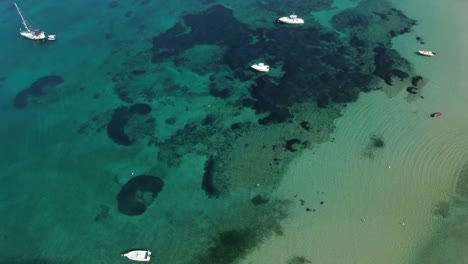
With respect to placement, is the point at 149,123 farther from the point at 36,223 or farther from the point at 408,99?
the point at 408,99

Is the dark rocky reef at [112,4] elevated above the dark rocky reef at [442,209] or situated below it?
above

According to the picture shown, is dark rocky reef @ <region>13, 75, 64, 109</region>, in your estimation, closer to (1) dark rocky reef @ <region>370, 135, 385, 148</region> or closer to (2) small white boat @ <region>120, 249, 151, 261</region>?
(2) small white boat @ <region>120, 249, 151, 261</region>

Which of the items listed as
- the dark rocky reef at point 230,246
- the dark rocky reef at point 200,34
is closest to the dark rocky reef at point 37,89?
the dark rocky reef at point 200,34

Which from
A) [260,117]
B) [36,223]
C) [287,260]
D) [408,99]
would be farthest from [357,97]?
[36,223]

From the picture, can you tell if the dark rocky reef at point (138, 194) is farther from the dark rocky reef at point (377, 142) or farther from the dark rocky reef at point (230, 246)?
the dark rocky reef at point (377, 142)

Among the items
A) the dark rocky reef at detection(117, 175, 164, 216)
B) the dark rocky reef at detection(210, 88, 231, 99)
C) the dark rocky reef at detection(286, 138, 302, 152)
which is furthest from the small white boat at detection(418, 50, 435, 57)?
the dark rocky reef at detection(117, 175, 164, 216)

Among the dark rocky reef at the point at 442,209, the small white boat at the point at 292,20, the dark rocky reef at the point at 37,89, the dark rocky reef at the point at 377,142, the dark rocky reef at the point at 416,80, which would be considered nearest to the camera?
the dark rocky reef at the point at 442,209

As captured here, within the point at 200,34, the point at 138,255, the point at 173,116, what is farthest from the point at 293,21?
the point at 138,255
